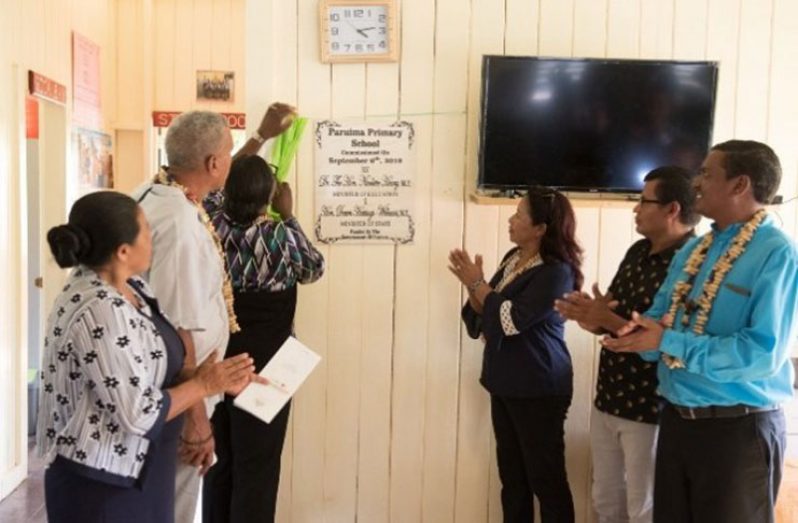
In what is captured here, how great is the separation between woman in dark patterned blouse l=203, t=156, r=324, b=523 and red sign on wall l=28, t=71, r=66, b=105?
6.86ft

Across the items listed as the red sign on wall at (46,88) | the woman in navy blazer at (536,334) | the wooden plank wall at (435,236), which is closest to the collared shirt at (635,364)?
the woman in navy blazer at (536,334)

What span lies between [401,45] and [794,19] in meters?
1.51

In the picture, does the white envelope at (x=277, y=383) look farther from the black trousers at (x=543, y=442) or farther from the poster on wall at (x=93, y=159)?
the poster on wall at (x=93, y=159)

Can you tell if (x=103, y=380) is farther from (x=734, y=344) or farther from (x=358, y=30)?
(x=358, y=30)

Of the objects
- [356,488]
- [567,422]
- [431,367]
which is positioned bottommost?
[356,488]

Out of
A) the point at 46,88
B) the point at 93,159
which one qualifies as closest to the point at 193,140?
the point at 46,88

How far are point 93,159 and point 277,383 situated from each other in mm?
3734

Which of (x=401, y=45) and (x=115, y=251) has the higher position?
(x=401, y=45)

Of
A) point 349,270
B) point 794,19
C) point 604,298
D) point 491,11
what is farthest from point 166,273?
point 794,19

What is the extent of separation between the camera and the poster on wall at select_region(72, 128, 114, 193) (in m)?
4.79

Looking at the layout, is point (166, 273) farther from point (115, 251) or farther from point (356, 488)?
point (356, 488)

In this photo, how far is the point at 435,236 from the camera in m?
2.77

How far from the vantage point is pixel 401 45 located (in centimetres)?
270

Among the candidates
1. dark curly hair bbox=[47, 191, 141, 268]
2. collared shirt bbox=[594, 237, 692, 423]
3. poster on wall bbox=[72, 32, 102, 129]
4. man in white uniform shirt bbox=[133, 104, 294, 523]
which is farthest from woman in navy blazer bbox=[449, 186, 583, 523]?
poster on wall bbox=[72, 32, 102, 129]
